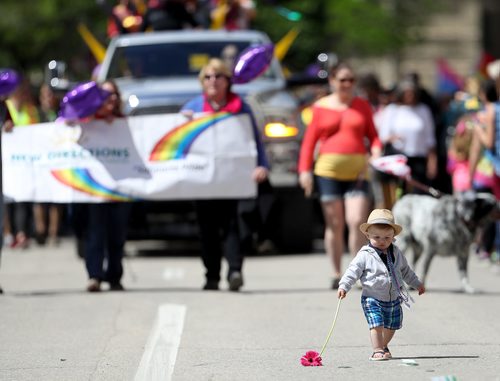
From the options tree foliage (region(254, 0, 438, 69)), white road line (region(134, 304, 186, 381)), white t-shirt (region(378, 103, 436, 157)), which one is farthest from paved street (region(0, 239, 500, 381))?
tree foliage (region(254, 0, 438, 69))

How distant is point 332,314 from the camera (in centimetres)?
1183

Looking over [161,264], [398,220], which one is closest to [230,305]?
[398,220]

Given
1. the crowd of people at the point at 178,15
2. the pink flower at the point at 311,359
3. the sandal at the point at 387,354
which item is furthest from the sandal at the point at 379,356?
the crowd of people at the point at 178,15

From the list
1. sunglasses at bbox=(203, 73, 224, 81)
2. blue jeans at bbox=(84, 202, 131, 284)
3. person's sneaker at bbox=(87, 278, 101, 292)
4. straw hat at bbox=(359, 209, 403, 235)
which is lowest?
person's sneaker at bbox=(87, 278, 101, 292)

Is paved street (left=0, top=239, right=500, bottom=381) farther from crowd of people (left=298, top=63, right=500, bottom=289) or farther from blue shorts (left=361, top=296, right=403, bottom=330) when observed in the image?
crowd of people (left=298, top=63, right=500, bottom=289)

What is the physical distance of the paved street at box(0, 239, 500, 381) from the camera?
29.7 feet

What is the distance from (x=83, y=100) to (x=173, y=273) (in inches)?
110

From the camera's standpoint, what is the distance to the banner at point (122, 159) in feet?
46.2

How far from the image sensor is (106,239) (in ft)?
45.7

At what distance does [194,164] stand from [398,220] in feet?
6.14

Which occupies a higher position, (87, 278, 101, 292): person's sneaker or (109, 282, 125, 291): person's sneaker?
(87, 278, 101, 292): person's sneaker

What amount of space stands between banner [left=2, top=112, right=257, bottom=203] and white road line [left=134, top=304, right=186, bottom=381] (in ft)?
6.30

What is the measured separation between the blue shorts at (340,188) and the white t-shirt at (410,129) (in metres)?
5.03

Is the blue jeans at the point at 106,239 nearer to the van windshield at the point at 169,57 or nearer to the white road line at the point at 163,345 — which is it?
the white road line at the point at 163,345
